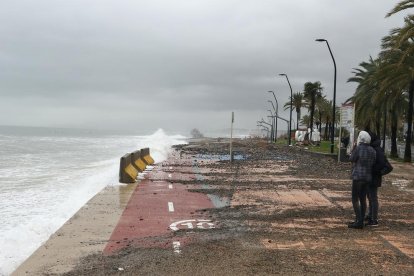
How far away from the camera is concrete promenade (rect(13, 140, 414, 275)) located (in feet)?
21.0

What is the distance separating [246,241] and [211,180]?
9936 millimetres

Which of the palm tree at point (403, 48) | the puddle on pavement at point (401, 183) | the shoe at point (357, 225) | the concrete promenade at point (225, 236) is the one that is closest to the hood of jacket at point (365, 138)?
the shoe at point (357, 225)

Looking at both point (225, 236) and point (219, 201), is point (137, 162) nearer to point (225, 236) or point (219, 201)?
point (219, 201)

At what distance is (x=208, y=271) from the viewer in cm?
612

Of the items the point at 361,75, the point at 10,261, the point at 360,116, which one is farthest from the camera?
the point at 361,75

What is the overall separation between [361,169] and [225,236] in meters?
2.65

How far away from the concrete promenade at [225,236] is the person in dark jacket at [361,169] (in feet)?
1.20

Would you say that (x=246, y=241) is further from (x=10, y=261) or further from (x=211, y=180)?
(x=211, y=180)

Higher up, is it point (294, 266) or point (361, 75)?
point (361, 75)

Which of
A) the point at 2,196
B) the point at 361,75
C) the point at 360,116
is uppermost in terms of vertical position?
the point at 361,75

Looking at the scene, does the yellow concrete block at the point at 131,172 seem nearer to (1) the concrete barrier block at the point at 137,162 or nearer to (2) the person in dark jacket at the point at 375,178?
(1) the concrete barrier block at the point at 137,162

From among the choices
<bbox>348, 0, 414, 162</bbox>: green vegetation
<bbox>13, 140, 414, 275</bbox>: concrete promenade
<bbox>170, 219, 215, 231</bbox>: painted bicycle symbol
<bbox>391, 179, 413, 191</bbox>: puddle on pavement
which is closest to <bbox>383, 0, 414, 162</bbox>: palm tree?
<bbox>348, 0, 414, 162</bbox>: green vegetation

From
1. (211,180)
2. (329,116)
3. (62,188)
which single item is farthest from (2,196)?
(329,116)

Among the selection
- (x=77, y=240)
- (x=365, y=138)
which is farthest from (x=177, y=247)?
(x=365, y=138)
